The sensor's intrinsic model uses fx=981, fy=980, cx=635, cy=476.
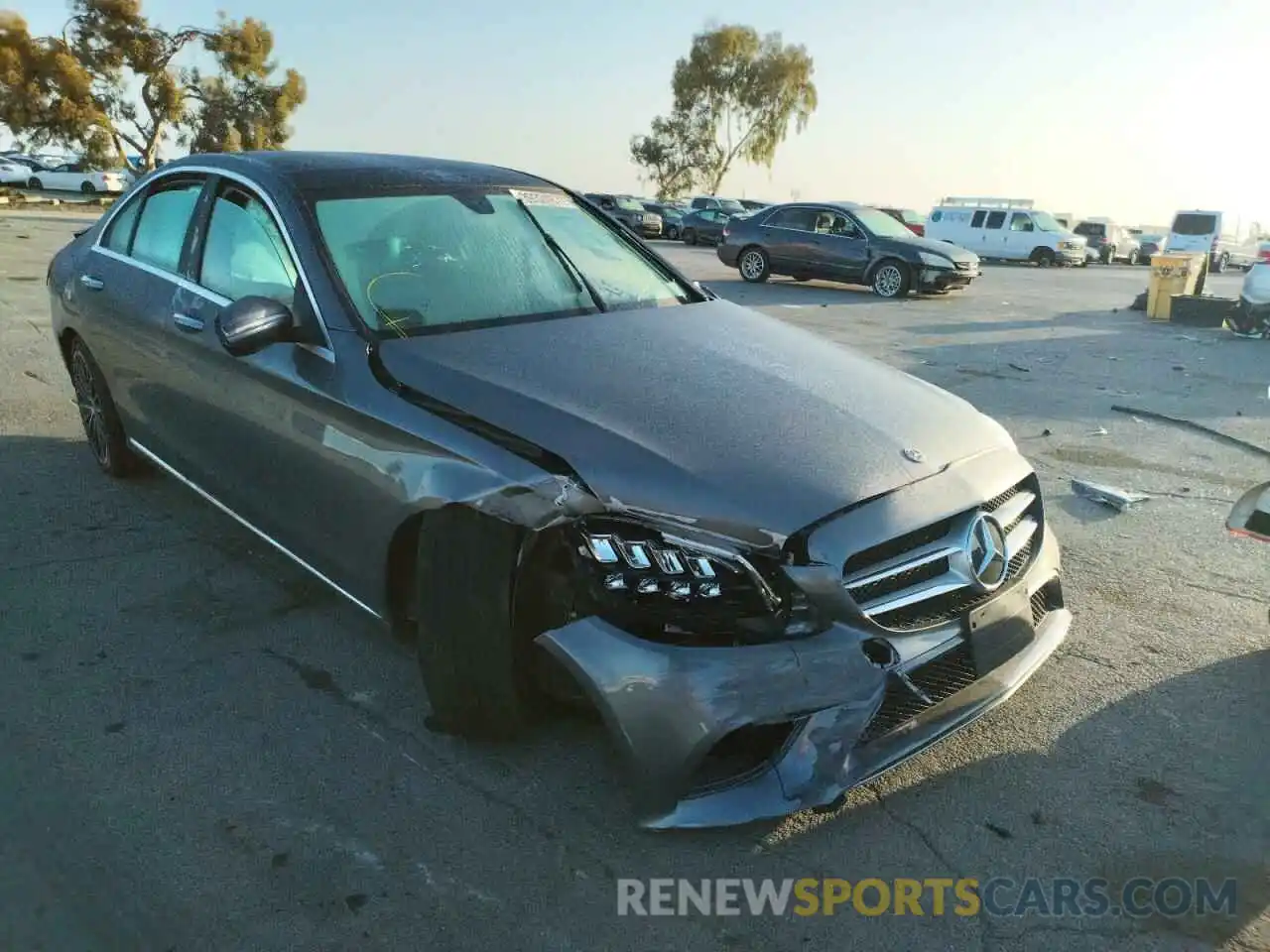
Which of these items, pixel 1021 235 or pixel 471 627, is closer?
pixel 471 627

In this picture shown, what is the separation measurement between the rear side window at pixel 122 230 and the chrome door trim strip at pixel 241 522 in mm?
878

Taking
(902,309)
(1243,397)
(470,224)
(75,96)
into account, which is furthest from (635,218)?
(470,224)

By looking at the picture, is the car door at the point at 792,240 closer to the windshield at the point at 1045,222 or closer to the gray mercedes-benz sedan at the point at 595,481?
the gray mercedes-benz sedan at the point at 595,481

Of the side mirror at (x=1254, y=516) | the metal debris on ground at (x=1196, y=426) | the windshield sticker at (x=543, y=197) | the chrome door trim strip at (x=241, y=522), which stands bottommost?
the metal debris on ground at (x=1196, y=426)

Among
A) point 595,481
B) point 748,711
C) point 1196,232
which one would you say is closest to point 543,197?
point 595,481

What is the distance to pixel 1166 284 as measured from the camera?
14.6m

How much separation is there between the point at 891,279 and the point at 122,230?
1369cm

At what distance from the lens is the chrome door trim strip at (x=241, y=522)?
3059 mm

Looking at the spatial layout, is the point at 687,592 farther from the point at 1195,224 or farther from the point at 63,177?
the point at 63,177

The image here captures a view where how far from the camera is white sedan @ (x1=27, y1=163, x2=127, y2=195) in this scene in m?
38.9

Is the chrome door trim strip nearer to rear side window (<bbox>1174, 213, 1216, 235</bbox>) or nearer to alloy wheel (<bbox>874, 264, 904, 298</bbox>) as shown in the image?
alloy wheel (<bbox>874, 264, 904, 298</bbox>)

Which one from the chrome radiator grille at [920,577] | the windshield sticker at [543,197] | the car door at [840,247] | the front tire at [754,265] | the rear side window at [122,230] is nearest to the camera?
the chrome radiator grille at [920,577]

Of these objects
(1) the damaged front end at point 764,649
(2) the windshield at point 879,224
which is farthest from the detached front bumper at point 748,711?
(2) the windshield at point 879,224

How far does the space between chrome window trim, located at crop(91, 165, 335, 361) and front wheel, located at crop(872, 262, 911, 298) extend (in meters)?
13.5
